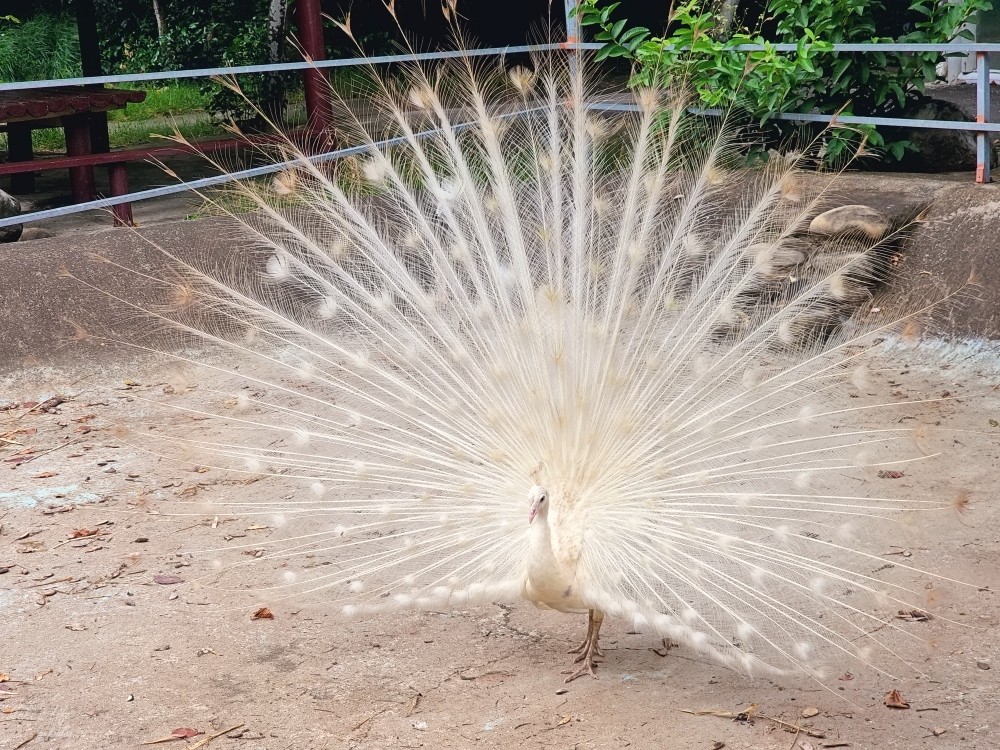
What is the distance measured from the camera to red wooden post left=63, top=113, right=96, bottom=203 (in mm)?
7953

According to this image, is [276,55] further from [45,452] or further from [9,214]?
[45,452]

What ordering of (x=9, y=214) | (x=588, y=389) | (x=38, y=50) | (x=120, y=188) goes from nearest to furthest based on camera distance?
1. (x=588, y=389)
2. (x=120, y=188)
3. (x=9, y=214)
4. (x=38, y=50)

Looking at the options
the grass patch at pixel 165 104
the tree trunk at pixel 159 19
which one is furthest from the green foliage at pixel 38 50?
the grass patch at pixel 165 104

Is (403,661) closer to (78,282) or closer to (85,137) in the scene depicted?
(78,282)

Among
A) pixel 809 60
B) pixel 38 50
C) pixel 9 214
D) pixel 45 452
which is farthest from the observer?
pixel 38 50

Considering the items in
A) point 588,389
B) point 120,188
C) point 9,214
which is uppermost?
point 120,188

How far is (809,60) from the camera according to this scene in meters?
6.84

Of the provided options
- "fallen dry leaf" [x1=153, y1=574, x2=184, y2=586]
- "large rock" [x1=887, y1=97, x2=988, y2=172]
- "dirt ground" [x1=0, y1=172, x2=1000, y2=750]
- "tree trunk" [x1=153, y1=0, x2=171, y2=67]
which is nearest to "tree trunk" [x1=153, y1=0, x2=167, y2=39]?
"tree trunk" [x1=153, y1=0, x2=171, y2=67]

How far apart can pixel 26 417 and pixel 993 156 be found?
631 cm

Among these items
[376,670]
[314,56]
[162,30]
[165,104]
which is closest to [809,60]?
[314,56]

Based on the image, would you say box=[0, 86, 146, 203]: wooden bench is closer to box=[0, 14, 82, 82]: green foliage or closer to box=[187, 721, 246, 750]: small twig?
box=[187, 721, 246, 750]: small twig

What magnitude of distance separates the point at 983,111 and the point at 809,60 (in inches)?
41.2

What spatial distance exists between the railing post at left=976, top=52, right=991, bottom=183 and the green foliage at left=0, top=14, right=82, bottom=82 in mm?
15347

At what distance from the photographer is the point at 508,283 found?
12.9 ft
